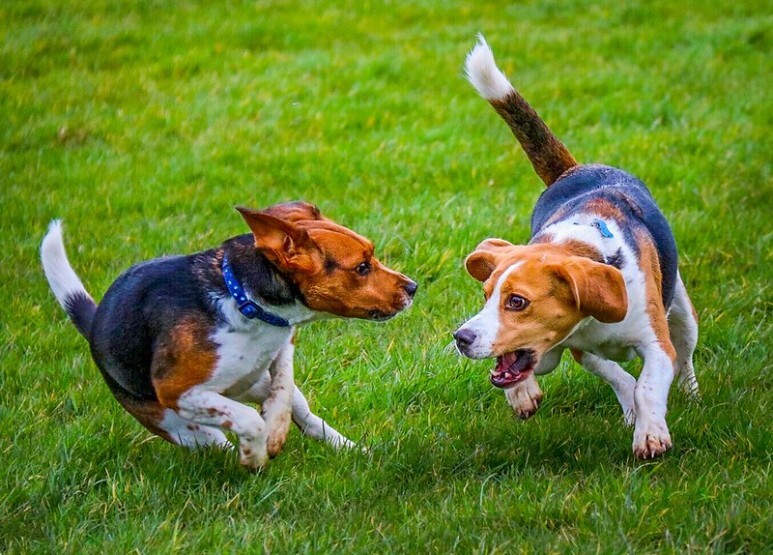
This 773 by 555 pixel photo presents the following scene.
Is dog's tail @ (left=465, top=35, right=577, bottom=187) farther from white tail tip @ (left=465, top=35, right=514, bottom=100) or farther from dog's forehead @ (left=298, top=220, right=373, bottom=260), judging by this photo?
dog's forehead @ (left=298, top=220, right=373, bottom=260)

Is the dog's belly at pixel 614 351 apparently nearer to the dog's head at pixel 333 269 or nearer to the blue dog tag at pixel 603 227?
the blue dog tag at pixel 603 227

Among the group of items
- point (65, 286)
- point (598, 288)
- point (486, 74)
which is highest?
point (486, 74)

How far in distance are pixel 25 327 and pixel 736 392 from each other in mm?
3823

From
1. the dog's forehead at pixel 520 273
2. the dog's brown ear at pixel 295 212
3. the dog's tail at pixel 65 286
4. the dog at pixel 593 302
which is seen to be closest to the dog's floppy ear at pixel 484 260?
the dog at pixel 593 302

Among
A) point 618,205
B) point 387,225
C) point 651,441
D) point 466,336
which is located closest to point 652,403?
point 651,441

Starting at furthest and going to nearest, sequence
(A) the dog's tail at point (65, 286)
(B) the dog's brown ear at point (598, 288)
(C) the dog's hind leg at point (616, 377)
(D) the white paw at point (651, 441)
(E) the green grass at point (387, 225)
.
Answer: (A) the dog's tail at point (65, 286), (C) the dog's hind leg at point (616, 377), (D) the white paw at point (651, 441), (B) the dog's brown ear at point (598, 288), (E) the green grass at point (387, 225)

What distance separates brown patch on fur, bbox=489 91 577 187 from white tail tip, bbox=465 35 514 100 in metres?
0.04

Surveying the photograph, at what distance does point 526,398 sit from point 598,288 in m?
0.89

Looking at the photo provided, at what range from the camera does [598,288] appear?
15.3 ft

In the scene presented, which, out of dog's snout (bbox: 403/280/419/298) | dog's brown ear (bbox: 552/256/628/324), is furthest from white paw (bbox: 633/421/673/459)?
dog's snout (bbox: 403/280/419/298)

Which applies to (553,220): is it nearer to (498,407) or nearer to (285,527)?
(498,407)

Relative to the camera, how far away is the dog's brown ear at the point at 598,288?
15.3ft

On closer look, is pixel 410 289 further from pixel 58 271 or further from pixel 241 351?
pixel 58 271

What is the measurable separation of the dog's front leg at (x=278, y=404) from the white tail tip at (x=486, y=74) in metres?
1.99
